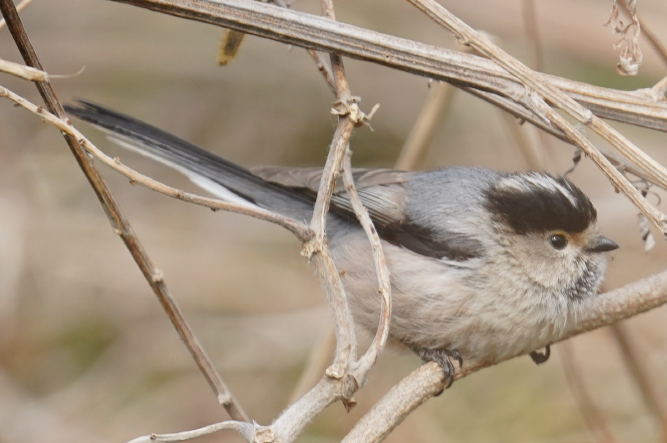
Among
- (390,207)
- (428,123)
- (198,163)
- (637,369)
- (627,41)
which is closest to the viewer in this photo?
(627,41)

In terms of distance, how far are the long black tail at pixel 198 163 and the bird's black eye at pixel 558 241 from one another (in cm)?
86

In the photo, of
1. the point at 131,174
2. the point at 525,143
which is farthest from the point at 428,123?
the point at 131,174

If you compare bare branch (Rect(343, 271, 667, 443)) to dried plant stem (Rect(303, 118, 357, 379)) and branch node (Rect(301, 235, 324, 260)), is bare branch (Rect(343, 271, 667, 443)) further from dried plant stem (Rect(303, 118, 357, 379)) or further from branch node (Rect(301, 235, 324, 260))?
branch node (Rect(301, 235, 324, 260))

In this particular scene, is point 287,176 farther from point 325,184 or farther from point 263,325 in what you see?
point 263,325

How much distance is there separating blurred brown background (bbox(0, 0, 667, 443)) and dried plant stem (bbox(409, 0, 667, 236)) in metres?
1.46

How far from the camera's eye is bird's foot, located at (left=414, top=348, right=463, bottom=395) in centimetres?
222

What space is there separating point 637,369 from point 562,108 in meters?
1.71

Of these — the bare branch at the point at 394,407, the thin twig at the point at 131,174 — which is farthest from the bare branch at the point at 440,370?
the thin twig at the point at 131,174

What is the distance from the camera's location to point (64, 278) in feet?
13.4

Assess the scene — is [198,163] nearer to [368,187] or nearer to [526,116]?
[368,187]

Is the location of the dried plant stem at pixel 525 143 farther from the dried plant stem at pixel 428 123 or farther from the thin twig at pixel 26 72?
the thin twig at pixel 26 72

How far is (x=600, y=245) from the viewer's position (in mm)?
2463

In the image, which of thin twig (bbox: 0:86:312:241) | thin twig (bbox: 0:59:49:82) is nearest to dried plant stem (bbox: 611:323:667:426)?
thin twig (bbox: 0:86:312:241)

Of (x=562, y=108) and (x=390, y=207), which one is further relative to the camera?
(x=390, y=207)
